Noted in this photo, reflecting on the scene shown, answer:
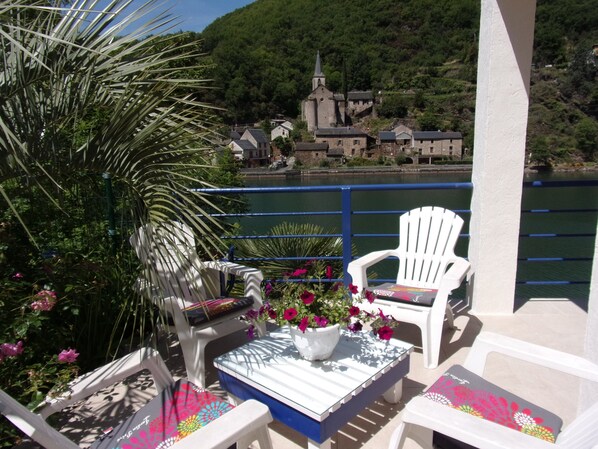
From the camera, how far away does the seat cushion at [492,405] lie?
1.44 metres

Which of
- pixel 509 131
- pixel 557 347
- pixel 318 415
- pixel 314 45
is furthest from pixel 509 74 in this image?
pixel 314 45

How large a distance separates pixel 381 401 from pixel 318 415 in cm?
72

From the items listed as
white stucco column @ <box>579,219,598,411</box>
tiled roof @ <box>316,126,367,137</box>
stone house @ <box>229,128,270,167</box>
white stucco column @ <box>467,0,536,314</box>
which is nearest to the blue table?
white stucco column @ <box>579,219,598,411</box>

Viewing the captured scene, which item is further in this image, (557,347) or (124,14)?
(557,347)

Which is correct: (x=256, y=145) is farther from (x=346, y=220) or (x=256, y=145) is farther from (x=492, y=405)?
(x=492, y=405)

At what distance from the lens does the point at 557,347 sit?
8.64ft

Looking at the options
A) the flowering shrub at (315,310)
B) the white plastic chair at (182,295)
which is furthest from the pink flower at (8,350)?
the flowering shrub at (315,310)

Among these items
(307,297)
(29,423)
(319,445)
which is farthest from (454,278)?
(29,423)

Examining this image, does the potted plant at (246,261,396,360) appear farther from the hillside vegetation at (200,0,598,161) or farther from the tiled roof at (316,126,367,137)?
the tiled roof at (316,126,367,137)

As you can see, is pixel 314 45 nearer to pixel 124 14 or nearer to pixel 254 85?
pixel 254 85

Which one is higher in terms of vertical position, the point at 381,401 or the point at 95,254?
the point at 95,254

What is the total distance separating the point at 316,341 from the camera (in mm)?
1807

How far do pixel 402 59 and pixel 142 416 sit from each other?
67.7 metres

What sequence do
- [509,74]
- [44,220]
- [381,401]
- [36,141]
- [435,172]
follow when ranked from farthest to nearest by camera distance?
[435,172] < [509,74] < [44,220] < [381,401] < [36,141]
